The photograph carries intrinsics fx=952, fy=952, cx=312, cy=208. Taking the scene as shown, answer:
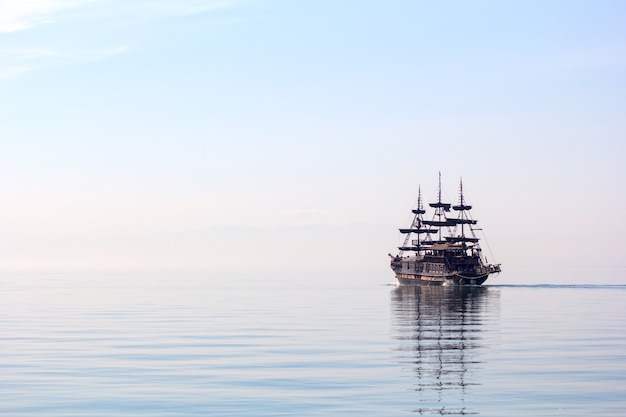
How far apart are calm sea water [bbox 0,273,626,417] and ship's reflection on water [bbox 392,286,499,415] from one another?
0.10 metres

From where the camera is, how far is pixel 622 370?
4422 cm

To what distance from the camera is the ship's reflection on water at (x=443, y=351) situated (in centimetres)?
3612

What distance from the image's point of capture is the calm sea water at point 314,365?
35.0m

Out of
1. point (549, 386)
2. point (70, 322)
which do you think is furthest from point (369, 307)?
point (549, 386)

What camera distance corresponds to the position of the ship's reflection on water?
3612 cm

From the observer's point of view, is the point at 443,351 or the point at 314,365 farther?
the point at 443,351

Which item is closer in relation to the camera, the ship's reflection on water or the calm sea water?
the calm sea water

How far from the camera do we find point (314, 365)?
152ft

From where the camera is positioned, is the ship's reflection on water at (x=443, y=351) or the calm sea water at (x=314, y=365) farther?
the ship's reflection on water at (x=443, y=351)

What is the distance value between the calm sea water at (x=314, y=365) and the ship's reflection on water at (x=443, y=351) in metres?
0.10

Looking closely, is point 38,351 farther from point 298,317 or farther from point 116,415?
point 298,317

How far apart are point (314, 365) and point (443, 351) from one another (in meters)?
9.78

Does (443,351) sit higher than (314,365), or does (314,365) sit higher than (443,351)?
(443,351)

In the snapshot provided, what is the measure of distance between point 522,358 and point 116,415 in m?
24.1
